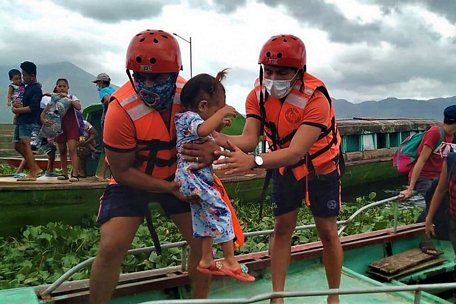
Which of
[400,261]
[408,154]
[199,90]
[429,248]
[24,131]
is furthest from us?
[24,131]

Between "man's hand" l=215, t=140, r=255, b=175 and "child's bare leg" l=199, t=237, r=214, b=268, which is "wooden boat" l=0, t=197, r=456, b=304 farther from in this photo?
"man's hand" l=215, t=140, r=255, b=175

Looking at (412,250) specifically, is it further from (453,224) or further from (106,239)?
(106,239)

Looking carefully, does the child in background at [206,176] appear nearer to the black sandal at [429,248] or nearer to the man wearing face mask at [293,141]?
the man wearing face mask at [293,141]

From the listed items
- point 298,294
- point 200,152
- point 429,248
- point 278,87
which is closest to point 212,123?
point 200,152

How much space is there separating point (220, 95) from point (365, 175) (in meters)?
14.5

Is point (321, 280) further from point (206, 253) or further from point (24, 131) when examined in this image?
point (24, 131)

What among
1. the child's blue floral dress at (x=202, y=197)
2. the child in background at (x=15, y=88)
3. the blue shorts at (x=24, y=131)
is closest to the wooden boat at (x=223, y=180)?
the child's blue floral dress at (x=202, y=197)

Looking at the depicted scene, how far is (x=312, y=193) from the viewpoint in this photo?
3354 millimetres

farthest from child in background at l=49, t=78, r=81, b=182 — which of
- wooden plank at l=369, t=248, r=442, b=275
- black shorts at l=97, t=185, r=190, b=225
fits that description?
wooden plank at l=369, t=248, r=442, b=275

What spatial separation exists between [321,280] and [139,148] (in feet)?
8.12

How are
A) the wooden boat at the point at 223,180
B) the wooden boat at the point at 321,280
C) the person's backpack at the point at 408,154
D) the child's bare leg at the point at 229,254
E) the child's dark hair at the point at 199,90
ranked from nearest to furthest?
the child's dark hair at the point at 199,90 → the child's bare leg at the point at 229,254 → the wooden boat at the point at 321,280 → the person's backpack at the point at 408,154 → the wooden boat at the point at 223,180

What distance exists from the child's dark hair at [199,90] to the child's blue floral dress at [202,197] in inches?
3.1

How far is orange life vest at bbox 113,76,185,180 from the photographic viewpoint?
2.75m

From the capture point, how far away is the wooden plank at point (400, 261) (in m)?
4.79
